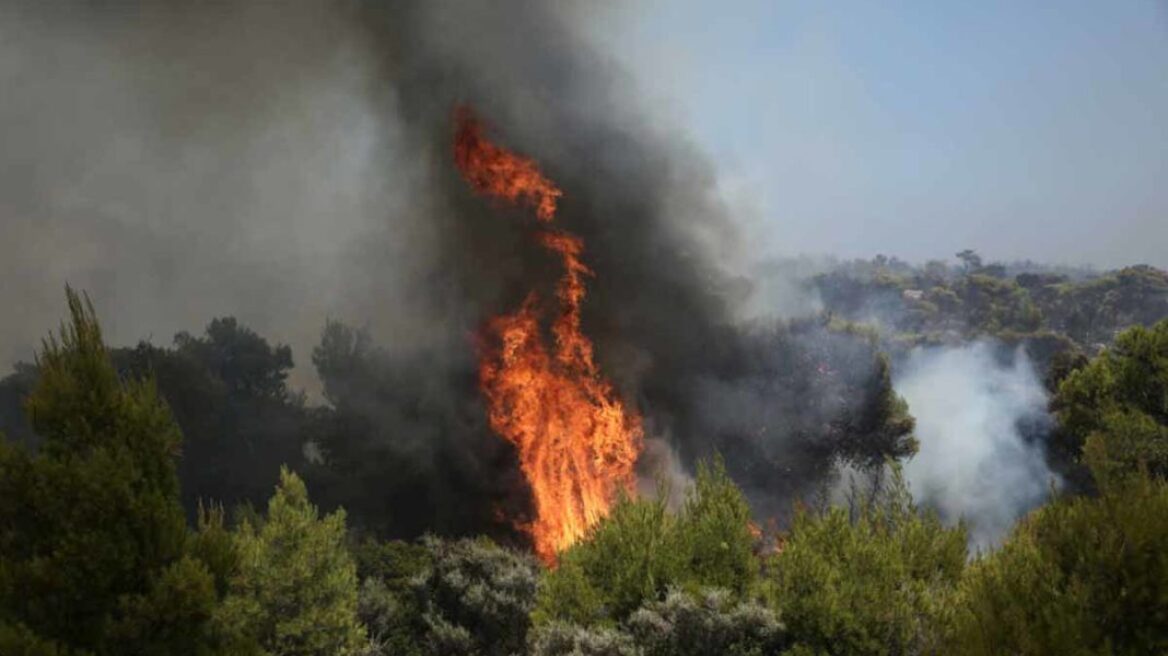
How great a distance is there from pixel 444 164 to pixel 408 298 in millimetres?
13088

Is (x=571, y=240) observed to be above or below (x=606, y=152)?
below

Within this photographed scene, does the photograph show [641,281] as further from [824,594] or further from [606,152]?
[824,594]

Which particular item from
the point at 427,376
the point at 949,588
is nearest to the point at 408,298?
the point at 427,376

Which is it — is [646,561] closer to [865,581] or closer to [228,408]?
[865,581]

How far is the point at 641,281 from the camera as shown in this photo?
57.5 meters

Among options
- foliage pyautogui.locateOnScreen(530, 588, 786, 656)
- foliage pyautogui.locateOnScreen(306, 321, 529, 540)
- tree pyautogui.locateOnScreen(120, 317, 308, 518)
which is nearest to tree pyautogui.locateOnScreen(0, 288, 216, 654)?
foliage pyautogui.locateOnScreen(530, 588, 786, 656)

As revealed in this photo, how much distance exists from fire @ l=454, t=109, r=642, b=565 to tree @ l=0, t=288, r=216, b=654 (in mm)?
34644

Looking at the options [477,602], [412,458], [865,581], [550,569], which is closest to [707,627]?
[865,581]

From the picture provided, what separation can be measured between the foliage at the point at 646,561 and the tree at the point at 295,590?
338 inches

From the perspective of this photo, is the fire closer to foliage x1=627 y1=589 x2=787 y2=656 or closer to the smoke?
the smoke

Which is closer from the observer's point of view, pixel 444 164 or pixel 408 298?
pixel 444 164

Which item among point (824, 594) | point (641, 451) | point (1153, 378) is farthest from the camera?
point (641, 451)

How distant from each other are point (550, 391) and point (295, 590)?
2688cm

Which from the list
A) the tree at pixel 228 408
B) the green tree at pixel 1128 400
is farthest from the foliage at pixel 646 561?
the tree at pixel 228 408
